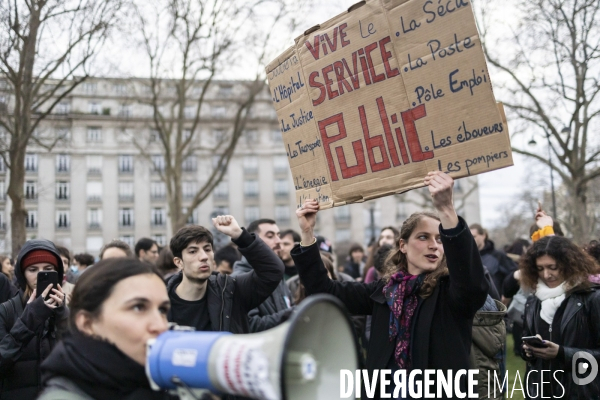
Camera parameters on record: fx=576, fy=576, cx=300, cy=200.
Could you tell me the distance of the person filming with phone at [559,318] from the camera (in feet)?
12.5

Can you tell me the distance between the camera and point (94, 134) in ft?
172

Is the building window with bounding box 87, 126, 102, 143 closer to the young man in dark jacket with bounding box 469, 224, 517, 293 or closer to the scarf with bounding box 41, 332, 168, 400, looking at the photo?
the young man in dark jacket with bounding box 469, 224, 517, 293

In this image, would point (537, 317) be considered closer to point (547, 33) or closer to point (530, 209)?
point (547, 33)

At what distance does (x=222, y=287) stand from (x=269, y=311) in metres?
1.14

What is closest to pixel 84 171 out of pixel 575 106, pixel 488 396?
pixel 575 106

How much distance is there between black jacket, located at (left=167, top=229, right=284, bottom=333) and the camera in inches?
156

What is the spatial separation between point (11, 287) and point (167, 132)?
56.5 ft

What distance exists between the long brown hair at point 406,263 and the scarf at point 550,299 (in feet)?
4.44

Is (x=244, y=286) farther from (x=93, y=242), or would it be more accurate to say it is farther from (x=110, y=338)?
(x=93, y=242)

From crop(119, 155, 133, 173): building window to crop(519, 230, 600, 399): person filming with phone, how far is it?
53264 mm

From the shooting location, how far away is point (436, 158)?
307 centimetres

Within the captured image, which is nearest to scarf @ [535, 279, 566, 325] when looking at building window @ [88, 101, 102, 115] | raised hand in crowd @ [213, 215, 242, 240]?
raised hand in crowd @ [213, 215, 242, 240]

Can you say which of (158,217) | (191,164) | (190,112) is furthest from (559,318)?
(190,112)

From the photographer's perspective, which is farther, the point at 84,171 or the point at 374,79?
the point at 84,171
